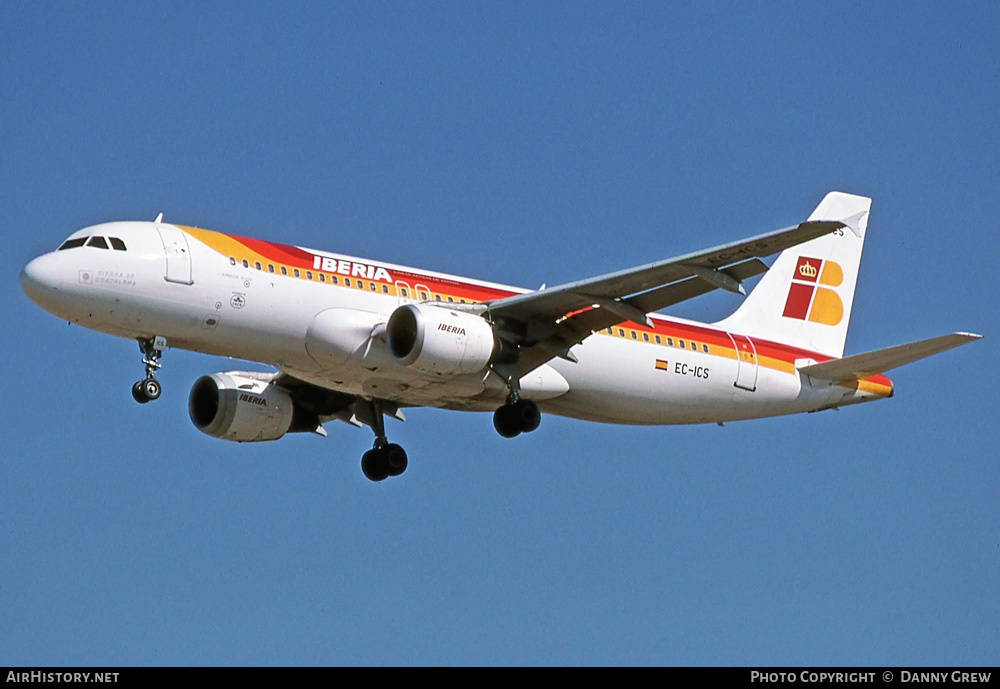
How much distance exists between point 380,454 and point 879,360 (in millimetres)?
12842

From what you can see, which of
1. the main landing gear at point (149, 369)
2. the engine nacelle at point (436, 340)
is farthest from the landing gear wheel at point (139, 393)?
the engine nacelle at point (436, 340)

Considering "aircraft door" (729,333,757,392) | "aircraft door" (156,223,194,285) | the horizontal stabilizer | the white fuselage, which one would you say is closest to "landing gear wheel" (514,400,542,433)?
the white fuselage

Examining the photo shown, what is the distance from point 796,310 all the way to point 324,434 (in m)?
13.6

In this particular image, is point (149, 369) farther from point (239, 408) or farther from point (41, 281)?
point (239, 408)

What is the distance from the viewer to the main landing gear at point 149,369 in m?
32.7

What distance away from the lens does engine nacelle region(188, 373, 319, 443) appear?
128 ft

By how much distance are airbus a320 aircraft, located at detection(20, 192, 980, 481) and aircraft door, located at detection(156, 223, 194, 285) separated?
0.03 metres

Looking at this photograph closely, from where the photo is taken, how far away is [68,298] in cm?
3203

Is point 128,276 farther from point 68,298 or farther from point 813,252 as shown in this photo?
point 813,252

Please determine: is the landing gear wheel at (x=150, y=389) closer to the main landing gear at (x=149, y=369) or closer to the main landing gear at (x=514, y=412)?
the main landing gear at (x=149, y=369)

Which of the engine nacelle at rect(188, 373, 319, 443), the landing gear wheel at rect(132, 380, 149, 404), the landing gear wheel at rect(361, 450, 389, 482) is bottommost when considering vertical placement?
the landing gear wheel at rect(132, 380, 149, 404)

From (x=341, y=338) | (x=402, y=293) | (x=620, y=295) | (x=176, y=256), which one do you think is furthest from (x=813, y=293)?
(x=176, y=256)

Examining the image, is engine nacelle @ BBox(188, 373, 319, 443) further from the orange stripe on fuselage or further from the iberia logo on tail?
the iberia logo on tail
